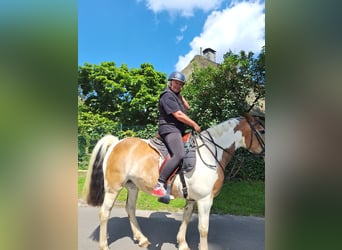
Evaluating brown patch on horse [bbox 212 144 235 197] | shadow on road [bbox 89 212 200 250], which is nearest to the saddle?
brown patch on horse [bbox 212 144 235 197]

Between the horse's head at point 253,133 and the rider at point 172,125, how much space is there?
0.65 metres

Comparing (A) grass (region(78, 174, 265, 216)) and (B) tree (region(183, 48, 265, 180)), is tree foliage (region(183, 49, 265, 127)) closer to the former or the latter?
(B) tree (region(183, 48, 265, 180))

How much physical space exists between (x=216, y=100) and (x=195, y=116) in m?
0.76

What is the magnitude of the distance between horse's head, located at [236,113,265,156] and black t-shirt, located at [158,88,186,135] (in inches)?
33.9

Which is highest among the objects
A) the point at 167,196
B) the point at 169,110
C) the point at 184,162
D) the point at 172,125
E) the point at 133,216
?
the point at 169,110

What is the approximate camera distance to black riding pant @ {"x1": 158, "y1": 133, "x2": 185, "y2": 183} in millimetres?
3174

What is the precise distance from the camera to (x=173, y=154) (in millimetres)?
3232

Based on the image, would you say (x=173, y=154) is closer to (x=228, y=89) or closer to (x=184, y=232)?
(x=184, y=232)

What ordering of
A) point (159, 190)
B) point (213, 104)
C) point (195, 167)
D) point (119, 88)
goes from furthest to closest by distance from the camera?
1. point (119, 88)
2. point (213, 104)
3. point (195, 167)
4. point (159, 190)

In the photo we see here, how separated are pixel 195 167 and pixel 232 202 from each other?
Result: 135 inches

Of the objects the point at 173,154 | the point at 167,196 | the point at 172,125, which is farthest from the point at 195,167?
the point at 172,125
